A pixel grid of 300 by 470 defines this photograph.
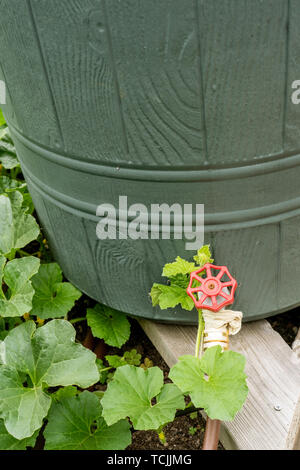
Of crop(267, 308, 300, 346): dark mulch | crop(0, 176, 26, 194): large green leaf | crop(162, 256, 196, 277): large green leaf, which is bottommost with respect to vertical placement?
crop(267, 308, 300, 346): dark mulch

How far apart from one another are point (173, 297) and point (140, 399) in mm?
195

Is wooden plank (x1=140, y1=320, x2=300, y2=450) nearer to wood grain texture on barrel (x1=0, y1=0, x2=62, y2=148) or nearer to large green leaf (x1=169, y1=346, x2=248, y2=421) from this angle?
large green leaf (x1=169, y1=346, x2=248, y2=421)

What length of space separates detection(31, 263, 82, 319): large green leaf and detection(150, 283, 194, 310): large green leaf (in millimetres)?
265

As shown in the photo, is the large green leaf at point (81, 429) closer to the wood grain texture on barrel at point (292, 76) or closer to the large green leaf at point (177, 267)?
the large green leaf at point (177, 267)

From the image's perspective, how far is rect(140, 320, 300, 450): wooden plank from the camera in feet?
2.72

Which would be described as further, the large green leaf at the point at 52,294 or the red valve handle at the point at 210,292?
the large green leaf at the point at 52,294

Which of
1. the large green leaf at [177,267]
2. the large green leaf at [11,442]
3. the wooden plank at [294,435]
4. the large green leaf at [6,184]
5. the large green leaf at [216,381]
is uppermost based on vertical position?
the large green leaf at [177,267]

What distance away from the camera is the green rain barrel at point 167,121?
2.09 ft

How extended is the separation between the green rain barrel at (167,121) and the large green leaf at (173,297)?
5cm

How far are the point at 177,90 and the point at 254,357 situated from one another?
0.57 m

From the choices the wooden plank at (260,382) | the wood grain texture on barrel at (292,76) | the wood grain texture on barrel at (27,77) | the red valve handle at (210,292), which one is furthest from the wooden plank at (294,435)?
the wood grain texture on barrel at (27,77)

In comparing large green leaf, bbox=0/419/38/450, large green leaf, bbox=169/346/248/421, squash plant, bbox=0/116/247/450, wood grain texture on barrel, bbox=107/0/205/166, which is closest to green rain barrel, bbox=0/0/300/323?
wood grain texture on barrel, bbox=107/0/205/166

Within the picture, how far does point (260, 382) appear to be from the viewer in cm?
90
